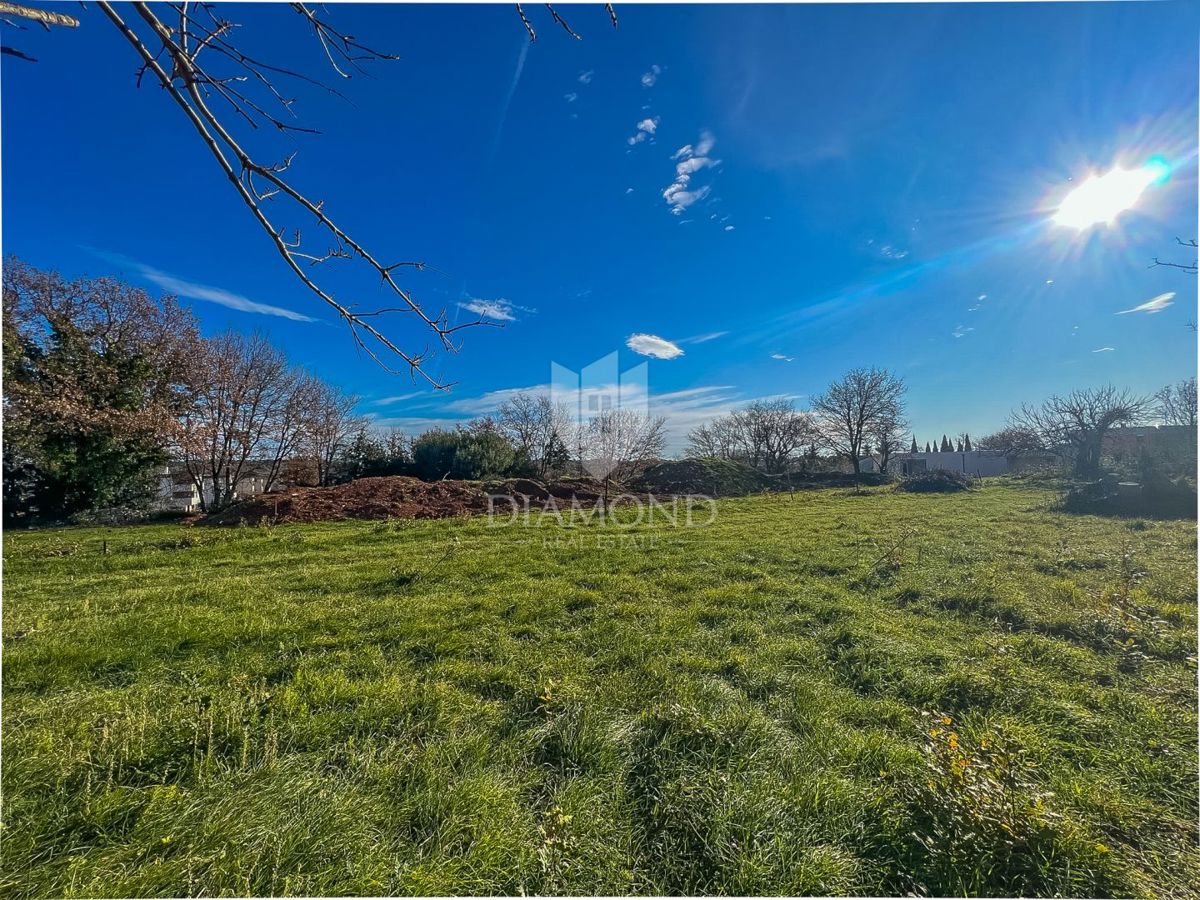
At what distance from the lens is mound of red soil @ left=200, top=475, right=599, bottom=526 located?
36.3ft

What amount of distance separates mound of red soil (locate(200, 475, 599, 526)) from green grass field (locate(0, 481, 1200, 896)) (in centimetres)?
591

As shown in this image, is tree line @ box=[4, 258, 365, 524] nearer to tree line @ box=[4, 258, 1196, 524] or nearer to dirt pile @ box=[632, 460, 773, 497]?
tree line @ box=[4, 258, 1196, 524]

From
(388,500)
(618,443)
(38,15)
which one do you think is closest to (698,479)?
(618,443)

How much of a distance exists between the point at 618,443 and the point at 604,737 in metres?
13.4

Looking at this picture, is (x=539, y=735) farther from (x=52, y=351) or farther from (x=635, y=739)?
(x=52, y=351)

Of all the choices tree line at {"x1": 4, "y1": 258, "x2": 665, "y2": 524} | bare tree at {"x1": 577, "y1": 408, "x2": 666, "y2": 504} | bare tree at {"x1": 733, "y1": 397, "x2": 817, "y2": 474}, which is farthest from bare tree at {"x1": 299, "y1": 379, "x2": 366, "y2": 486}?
bare tree at {"x1": 733, "y1": 397, "x2": 817, "y2": 474}

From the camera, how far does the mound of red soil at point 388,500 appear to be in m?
11.1

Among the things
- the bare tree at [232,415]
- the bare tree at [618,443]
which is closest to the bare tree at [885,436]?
the bare tree at [618,443]

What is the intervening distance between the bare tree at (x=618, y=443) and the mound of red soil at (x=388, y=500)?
4.46 feet

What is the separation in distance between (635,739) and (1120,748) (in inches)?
109

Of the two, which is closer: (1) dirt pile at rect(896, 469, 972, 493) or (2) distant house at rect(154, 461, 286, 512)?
(2) distant house at rect(154, 461, 286, 512)

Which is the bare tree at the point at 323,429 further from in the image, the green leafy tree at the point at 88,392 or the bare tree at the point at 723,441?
the bare tree at the point at 723,441

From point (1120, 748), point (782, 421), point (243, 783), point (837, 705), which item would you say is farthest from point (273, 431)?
point (782, 421)

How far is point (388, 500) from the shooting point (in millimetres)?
12602
